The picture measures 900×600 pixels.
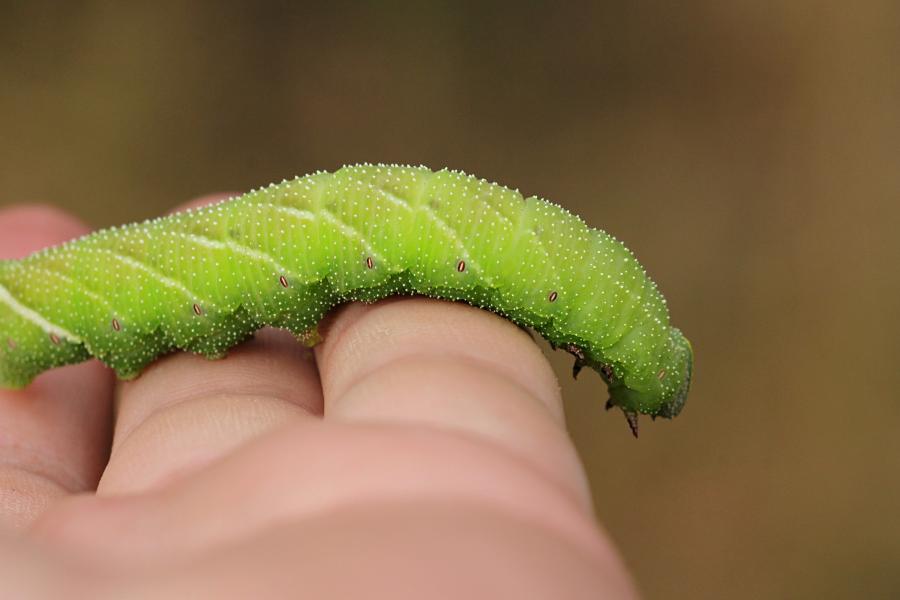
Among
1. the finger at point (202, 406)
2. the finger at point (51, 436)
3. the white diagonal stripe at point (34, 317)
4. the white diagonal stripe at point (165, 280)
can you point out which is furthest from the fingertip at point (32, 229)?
the white diagonal stripe at point (165, 280)

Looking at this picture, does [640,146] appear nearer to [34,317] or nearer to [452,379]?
[34,317]

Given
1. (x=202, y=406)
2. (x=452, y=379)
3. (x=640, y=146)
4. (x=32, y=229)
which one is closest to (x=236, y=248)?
(x=202, y=406)

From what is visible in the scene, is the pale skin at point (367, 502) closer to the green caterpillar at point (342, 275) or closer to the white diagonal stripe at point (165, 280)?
the green caterpillar at point (342, 275)

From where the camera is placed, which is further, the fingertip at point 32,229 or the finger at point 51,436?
the fingertip at point 32,229

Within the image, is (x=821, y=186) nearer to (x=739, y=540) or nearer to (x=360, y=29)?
(x=739, y=540)

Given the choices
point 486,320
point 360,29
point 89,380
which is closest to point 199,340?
point 89,380

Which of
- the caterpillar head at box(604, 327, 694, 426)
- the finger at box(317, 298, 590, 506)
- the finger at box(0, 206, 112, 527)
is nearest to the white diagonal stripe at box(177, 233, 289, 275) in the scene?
the finger at box(317, 298, 590, 506)

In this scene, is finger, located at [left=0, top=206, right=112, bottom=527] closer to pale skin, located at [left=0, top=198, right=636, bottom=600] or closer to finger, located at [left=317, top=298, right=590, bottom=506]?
pale skin, located at [left=0, top=198, right=636, bottom=600]
